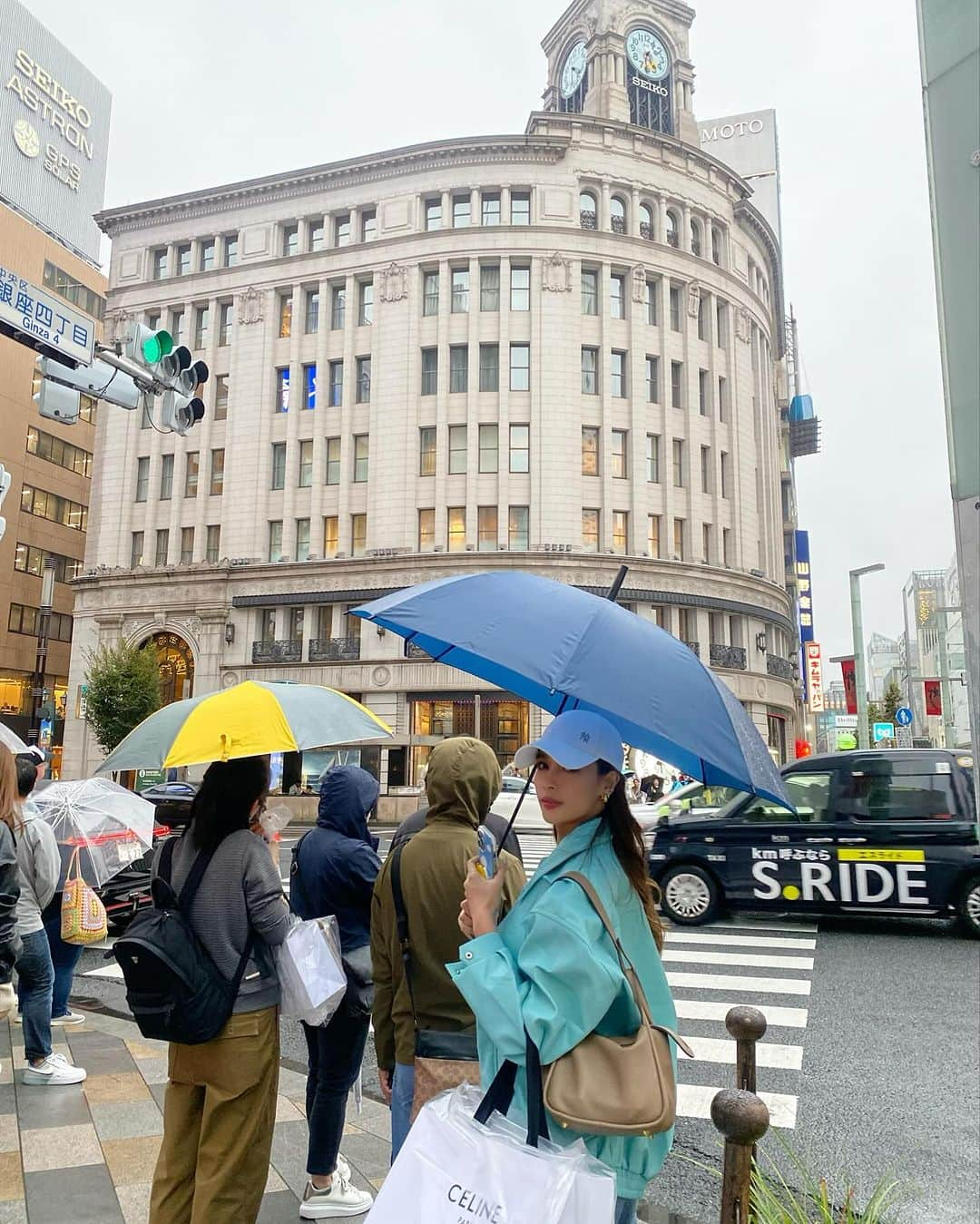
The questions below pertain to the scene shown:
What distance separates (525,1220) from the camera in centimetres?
186

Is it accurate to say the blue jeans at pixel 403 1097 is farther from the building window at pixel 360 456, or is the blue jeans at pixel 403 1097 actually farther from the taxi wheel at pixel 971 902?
the building window at pixel 360 456

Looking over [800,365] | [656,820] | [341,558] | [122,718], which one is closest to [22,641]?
[122,718]

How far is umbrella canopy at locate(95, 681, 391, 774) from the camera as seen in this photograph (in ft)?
12.9

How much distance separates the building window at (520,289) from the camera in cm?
3956

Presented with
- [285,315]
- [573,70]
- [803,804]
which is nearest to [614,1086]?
[803,804]

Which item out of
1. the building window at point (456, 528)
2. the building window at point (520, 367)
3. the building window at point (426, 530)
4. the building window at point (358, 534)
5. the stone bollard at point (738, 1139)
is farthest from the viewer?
the building window at point (358, 534)

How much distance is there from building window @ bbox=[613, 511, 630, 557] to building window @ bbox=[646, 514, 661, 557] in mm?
917

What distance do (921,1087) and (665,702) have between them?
5241 mm

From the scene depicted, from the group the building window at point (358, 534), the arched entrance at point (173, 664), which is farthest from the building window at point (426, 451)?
the arched entrance at point (173, 664)

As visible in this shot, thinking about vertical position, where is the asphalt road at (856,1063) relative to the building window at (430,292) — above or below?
below

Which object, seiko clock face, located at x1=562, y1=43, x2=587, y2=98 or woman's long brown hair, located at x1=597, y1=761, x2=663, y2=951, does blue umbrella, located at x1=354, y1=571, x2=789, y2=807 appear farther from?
seiko clock face, located at x1=562, y1=43, x2=587, y2=98

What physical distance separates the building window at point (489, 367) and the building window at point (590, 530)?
276 inches

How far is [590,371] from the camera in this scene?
39625 millimetres

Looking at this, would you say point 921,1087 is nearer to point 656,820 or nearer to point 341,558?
point 656,820
